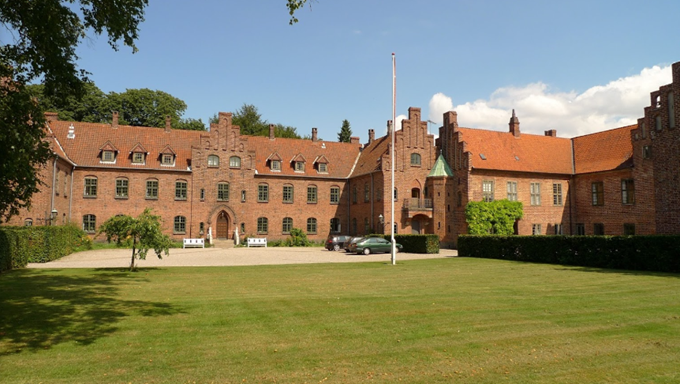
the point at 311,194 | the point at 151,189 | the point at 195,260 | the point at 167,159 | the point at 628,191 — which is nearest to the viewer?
the point at 195,260

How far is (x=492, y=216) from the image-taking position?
40812 mm

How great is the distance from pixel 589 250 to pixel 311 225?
30.2m

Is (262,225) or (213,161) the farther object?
(262,225)

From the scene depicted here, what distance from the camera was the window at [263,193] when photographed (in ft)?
155

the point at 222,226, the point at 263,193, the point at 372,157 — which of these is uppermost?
the point at 372,157

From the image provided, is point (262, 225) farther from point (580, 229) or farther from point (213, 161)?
point (580, 229)

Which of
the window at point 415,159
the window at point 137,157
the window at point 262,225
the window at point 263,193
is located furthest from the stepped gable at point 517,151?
the window at point 137,157

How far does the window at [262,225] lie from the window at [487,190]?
816 inches

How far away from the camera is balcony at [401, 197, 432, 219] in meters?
43.4

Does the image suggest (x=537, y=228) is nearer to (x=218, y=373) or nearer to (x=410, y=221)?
(x=410, y=221)

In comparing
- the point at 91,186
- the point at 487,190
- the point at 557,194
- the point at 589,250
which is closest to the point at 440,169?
the point at 487,190

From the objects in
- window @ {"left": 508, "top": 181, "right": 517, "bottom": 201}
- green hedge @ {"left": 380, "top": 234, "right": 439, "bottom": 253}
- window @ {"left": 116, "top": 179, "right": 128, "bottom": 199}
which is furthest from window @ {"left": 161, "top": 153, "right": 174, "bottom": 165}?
window @ {"left": 508, "top": 181, "right": 517, "bottom": 201}

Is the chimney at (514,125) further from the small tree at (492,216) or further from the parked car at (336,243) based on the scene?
the parked car at (336,243)

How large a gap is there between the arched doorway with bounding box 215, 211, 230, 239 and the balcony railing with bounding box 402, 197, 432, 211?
55.3 ft
